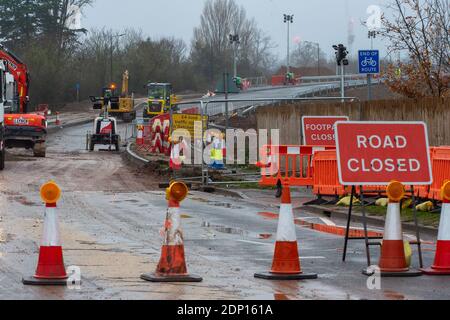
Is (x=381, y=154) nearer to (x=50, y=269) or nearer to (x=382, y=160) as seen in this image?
(x=382, y=160)

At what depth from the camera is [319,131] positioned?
82.6 ft

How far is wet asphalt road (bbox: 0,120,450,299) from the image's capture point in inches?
405

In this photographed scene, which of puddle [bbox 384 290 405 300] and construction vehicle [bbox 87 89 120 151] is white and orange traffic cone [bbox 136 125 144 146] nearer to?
construction vehicle [bbox 87 89 120 151]

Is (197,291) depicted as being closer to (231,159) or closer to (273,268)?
(273,268)

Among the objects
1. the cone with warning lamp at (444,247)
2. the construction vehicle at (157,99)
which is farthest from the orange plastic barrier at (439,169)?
the construction vehicle at (157,99)

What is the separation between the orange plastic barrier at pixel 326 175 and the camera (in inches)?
869

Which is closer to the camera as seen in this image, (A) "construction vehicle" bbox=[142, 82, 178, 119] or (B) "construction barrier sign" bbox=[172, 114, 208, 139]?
(B) "construction barrier sign" bbox=[172, 114, 208, 139]

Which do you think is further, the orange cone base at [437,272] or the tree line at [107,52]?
the tree line at [107,52]

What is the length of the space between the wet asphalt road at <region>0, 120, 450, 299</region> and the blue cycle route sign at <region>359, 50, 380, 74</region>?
→ 470 centimetres

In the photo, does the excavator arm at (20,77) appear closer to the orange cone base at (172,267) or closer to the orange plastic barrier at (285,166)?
the orange plastic barrier at (285,166)

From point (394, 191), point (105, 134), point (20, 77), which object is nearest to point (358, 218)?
point (394, 191)

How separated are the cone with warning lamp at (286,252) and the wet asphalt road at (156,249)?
0.24 meters

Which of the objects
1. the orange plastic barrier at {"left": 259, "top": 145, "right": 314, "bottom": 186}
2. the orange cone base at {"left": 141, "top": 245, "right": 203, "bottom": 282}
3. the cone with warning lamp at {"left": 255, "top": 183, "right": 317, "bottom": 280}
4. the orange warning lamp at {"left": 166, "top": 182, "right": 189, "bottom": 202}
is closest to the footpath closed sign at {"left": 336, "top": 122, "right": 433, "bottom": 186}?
the cone with warning lamp at {"left": 255, "top": 183, "right": 317, "bottom": 280}
